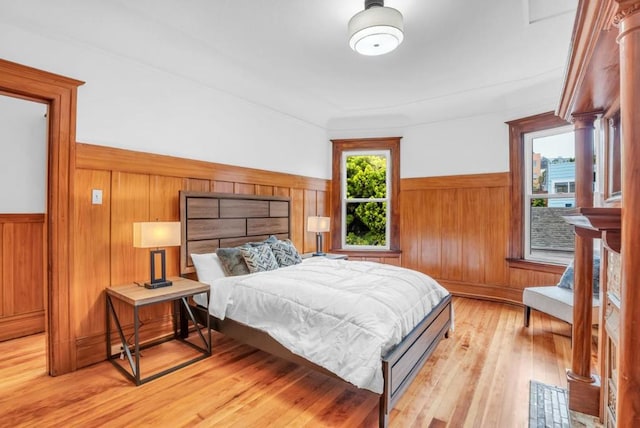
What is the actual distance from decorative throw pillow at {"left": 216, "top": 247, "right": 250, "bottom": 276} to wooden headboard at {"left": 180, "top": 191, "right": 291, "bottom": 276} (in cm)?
28

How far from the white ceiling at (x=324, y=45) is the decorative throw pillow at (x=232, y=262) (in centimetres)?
187

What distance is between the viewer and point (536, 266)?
412 cm

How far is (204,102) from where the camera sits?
355cm

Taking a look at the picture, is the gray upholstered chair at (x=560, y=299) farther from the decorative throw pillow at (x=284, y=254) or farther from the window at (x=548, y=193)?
the decorative throw pillow at (x=284, y=254)

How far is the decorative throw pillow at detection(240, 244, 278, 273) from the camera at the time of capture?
3.20 meters

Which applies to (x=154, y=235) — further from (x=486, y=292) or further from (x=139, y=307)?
(x=486, y=292)

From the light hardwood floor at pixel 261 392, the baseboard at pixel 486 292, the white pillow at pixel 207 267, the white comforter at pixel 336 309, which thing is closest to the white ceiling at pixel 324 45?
the white pillow at pixel 207 267

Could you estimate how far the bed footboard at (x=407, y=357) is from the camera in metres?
1.92

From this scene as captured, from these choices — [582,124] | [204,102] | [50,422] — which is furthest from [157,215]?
[582,124]

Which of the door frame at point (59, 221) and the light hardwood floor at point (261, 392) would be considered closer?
the light hardwood floor at point (261, 392)

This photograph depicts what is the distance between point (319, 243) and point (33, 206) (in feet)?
10.9

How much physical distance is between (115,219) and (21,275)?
4.87 ft

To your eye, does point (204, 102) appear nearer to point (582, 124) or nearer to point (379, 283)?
point (379, 283)

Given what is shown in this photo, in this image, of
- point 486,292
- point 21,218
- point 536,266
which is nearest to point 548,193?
point 536,266
